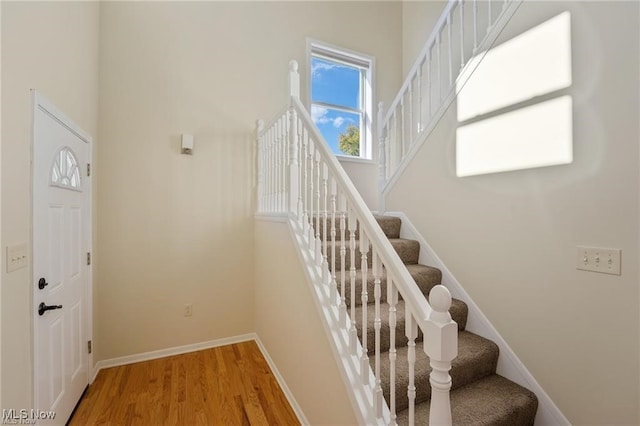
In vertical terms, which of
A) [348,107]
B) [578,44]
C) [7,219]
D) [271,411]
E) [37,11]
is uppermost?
[348,107]

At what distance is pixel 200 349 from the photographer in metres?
2.92

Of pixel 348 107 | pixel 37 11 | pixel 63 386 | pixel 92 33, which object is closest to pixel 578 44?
pixel 348 107

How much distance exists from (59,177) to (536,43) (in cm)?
305

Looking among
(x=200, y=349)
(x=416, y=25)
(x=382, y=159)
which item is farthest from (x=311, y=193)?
(x=416, y=25)

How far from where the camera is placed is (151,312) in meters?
2.75

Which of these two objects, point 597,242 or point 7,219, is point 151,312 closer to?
point 7,219

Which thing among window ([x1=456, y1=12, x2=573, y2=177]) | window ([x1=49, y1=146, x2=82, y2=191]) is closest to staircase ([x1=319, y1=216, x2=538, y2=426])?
window ([x1=456, y1=12, x2=573, y2=177])

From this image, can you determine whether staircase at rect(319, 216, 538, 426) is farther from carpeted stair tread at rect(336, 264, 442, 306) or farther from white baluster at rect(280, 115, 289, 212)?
white baluster at rect(280, 115, 289, 212)

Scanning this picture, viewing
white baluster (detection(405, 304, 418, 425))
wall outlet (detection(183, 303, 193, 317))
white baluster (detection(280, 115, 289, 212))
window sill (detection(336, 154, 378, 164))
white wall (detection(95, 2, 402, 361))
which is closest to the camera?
white baluster (detection(405, 304, 418, 425))

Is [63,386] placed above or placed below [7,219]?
below

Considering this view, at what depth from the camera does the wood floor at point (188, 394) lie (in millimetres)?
1960

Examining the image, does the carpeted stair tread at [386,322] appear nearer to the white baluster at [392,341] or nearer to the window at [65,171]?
the white baluster at [392,341]

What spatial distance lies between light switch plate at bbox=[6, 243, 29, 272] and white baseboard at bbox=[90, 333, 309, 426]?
156cm

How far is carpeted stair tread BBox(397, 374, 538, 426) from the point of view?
4.71ft
